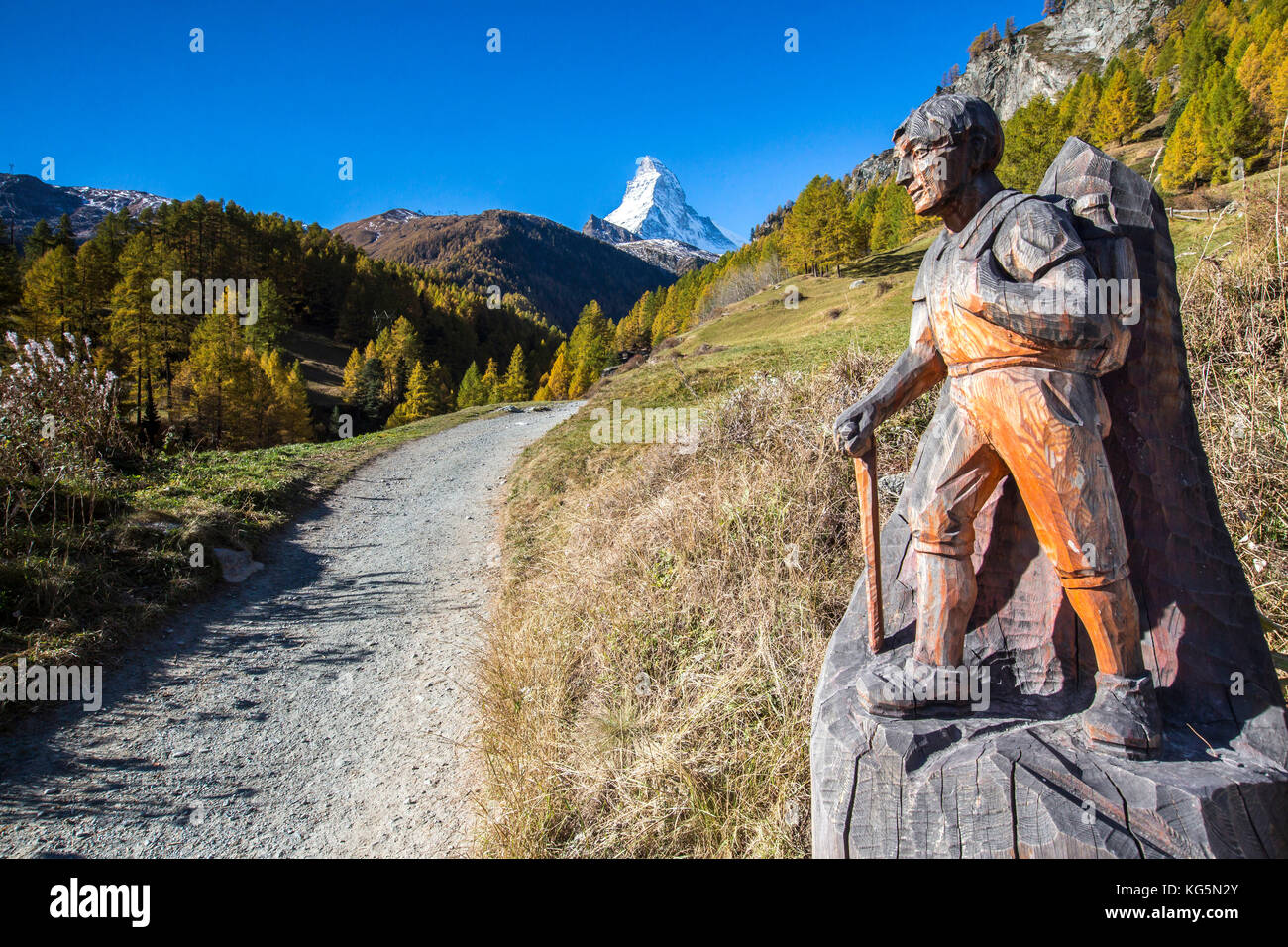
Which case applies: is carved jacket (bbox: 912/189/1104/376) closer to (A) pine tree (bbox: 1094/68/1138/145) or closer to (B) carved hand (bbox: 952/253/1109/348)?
(B) carved hand (bbox: 952/253/1109/348)

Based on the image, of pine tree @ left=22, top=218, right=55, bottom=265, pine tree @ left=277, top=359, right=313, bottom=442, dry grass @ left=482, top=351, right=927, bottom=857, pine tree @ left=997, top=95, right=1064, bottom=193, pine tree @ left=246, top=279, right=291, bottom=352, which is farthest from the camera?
pine tree @ left=22, top=218, right=55, bottom=265

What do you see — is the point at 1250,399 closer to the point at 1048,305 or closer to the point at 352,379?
the point at 1048,305

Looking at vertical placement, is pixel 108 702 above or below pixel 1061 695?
below

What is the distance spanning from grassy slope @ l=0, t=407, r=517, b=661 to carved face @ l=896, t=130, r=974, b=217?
7056 millimetres

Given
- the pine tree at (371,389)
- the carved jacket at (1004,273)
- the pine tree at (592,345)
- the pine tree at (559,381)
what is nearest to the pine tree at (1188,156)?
the carved jacket at (1004,273)

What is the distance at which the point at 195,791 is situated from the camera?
13.8 ft

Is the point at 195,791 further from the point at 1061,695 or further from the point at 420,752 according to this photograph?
the point at 1061,695

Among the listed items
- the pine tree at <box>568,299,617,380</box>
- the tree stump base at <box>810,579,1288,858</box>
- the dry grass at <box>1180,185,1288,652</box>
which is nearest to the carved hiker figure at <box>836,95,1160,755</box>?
the tree stump base at <box>810,579,1288,858</box>

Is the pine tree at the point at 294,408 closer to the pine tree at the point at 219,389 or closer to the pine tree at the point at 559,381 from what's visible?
the pine tree at the point at 219,389

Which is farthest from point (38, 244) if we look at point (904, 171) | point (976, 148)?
point (976, 148)

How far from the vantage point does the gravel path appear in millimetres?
3881

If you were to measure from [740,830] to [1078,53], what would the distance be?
149 m

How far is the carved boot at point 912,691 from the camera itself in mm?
2188
